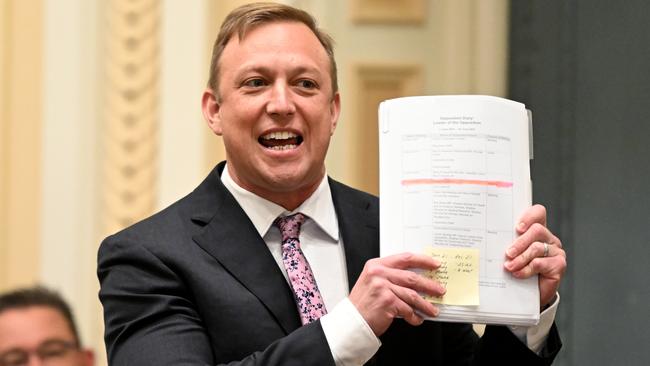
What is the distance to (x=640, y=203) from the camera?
2.73 metres

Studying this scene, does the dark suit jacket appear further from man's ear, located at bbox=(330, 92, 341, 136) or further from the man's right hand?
man's ear, located at bbox=(330, 92, 341, 136)

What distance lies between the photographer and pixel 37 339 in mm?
2348

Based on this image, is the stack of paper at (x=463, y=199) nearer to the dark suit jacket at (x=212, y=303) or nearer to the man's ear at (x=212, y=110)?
the dark suit jacket at (x=212, y=303)

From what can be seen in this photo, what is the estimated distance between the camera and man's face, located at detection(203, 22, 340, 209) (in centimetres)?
191

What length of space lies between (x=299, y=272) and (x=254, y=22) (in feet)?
1.46

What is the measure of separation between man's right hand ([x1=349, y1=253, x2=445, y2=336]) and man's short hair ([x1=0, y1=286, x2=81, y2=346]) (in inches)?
38.8

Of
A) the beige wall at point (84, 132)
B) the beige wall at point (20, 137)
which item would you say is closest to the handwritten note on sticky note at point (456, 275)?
the beige wall at point (84, 132)

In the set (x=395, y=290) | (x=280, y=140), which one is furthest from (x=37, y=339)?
(x=395, y=290)

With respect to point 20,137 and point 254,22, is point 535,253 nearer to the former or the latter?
point 254,22

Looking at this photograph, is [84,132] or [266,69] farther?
[84,132]

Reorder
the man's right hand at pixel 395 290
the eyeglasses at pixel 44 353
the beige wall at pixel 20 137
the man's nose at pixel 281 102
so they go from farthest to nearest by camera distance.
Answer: the beige wall at pixel 20 137 < the eyeglasses at pixel 44 353 < the man's nose at pixel 281 102 < the man's right hand at pixel 395 290

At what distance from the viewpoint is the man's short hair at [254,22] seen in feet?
6.44

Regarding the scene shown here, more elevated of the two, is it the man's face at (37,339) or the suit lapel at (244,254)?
the suit lapel at (244,254)

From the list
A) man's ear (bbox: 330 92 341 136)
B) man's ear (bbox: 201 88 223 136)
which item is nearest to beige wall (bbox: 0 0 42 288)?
man's ear (bbox: 201 88 223 136)
